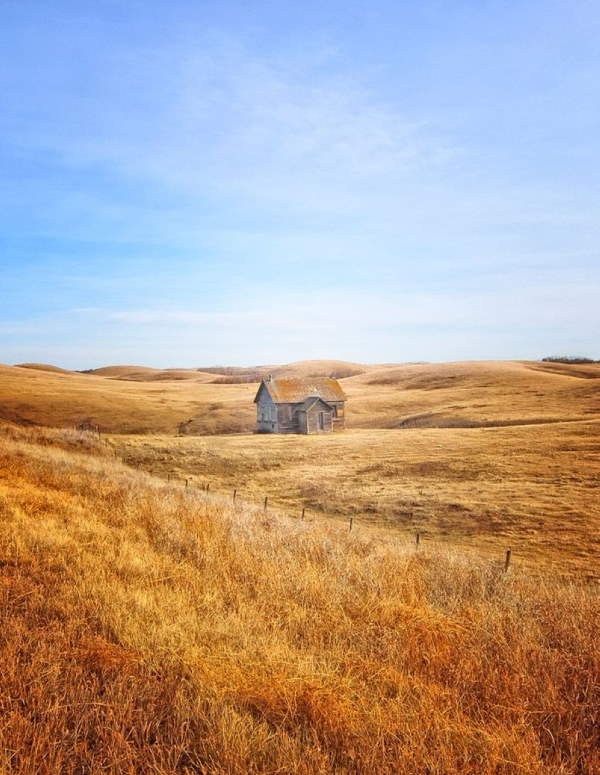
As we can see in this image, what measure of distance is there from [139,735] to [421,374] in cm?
9693

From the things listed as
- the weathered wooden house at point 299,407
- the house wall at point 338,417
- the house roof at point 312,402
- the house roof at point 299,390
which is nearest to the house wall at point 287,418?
the weathered wooden house at point 299,407

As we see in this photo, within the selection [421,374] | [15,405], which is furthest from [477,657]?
[421,374]

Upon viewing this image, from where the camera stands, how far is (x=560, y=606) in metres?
6.88

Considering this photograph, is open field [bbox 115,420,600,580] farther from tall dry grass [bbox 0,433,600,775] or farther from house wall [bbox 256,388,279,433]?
tall dry grass [bbox 0,433,600,775]

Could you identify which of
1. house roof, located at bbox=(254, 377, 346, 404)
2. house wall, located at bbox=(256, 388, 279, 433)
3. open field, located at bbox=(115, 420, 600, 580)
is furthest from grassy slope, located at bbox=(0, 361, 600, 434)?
open field, located at bbox=(115, 420, 600, 580)

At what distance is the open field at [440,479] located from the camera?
19.2 meters

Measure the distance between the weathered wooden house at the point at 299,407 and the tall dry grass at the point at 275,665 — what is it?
46.7 m

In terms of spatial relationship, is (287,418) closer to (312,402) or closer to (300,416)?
(300,416)

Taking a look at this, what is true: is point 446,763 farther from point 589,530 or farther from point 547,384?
point 547,384

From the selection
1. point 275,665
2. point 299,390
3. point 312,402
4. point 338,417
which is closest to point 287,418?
point 312,402

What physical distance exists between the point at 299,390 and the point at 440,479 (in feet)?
97.8

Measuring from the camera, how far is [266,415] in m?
57.0

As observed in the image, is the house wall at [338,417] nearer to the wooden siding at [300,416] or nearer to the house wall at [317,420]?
the wooden siding at [300,416]

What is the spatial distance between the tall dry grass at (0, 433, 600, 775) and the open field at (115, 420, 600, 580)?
36.7 ft
